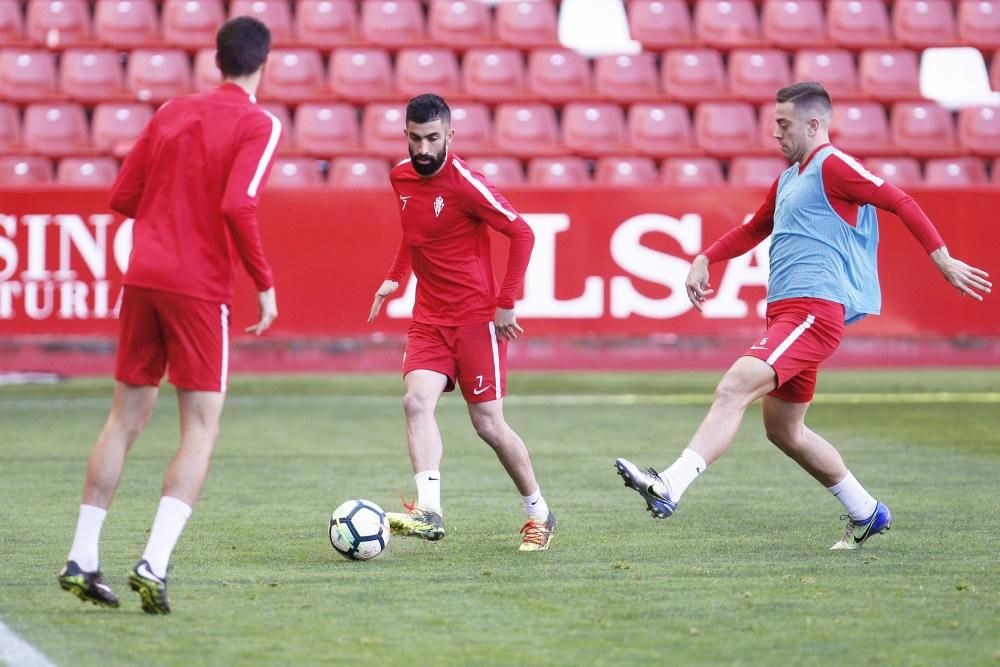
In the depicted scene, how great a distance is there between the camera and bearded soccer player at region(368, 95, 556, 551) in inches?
255

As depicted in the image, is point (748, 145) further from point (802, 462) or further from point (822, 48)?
point (802, 462)

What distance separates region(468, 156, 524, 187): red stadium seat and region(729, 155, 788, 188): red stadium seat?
2.20 metres

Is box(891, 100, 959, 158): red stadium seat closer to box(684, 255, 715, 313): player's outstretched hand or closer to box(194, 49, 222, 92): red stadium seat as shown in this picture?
box(194, 49, 222, 92): red stadium seat

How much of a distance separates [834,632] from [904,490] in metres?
3.71

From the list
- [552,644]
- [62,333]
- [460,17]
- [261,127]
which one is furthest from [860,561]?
[460,17]

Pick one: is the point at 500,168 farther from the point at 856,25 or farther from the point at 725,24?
the point at 856,25

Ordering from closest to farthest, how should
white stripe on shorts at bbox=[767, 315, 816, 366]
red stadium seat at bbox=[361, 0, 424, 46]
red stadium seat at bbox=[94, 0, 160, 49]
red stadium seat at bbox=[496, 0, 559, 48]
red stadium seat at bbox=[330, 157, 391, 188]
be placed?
white stripe on shorts at bbox=[767, 315, 816, 366]
red stadium seat at bbox=[330, 157, 391, 188]
red stadium seat at bbox=[94, 0, 160, 49]
red stadium seat at bbox=[361, 0, 424, 46]
red stadium seat at bbox=[496, 0, 559, 48]

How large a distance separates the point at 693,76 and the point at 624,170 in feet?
6.52

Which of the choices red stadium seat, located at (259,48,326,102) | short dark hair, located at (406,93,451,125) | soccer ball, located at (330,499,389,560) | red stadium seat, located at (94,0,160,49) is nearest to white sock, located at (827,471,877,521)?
soccer ball, located at (330,499,389,560)

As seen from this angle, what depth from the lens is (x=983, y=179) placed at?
16.2 m

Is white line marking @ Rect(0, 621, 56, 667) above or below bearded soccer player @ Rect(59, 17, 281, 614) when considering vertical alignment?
below

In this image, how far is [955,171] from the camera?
16.0m

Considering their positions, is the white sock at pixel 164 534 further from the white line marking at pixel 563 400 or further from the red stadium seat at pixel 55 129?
the red stadium seat at pixel 55 129

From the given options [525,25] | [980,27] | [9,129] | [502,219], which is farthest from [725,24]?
[502,219]
